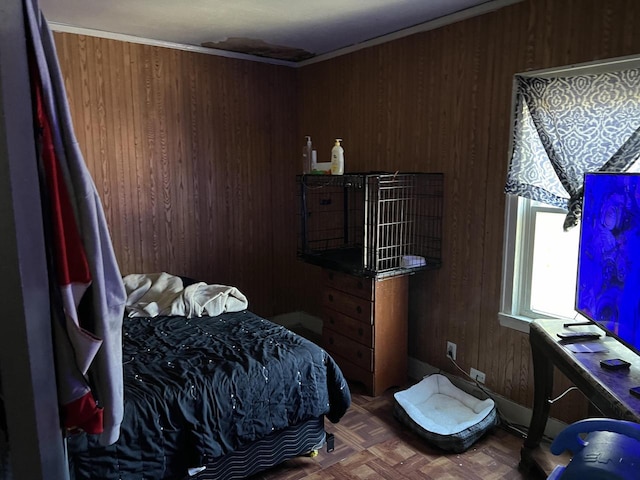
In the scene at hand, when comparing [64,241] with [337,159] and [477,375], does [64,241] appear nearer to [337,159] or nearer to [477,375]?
[337,159]

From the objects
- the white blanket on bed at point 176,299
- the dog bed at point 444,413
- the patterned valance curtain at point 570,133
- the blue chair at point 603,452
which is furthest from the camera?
the white blanket on bed at point 176,299

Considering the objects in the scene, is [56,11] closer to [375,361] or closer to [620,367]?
[375,361]

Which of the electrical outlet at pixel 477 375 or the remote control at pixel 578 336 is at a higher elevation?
the remote control at pixel 578 336

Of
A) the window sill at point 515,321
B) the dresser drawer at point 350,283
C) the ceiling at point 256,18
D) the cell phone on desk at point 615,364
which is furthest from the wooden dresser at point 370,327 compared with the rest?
the ceiling at point 256,18

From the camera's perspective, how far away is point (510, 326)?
8.90ft

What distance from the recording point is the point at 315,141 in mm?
4102

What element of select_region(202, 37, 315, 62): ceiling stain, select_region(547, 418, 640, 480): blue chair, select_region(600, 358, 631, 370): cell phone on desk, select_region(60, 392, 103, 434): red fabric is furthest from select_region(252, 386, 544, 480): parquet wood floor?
select_region(202, 37, 315, 62): ceiling stain

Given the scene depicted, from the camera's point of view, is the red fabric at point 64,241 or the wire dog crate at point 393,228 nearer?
the red fabric at point 64,241

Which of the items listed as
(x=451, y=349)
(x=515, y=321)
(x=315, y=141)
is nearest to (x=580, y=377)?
(x=515, y=321)

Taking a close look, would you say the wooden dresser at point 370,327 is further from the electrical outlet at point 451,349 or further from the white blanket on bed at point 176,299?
the white blanket on bed at point 176,299

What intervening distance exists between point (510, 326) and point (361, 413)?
40.5 inches

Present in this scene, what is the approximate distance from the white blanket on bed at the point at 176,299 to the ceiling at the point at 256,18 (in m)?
1.67

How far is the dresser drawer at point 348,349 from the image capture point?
3061 millimetres

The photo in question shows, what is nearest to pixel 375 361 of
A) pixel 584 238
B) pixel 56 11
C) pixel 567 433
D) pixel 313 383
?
pixel 313 383
